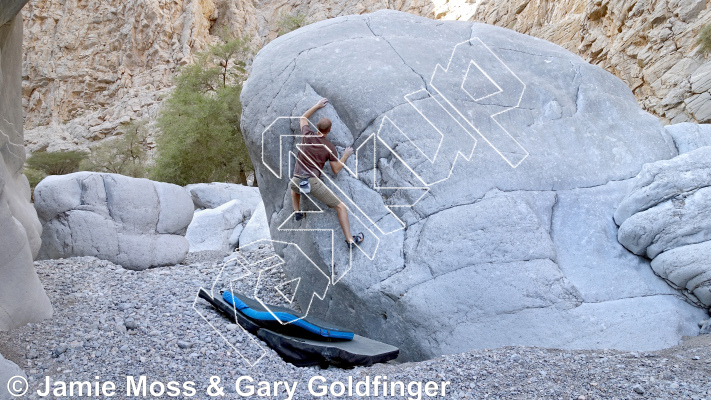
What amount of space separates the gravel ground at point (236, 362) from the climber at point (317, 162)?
158 centimetres

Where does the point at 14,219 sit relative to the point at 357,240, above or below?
above

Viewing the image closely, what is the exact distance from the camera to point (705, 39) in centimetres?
1535

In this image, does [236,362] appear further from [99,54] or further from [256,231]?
[99,54]

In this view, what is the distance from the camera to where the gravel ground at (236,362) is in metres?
3.17

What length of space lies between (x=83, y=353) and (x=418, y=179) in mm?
3331

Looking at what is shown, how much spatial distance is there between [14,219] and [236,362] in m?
2.30

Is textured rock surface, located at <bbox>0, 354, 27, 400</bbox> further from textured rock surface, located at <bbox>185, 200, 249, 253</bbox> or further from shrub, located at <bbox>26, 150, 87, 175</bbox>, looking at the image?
shrub, located at <bbox>26, 150, 87, 175</bbox>

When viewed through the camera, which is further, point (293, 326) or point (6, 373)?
point (293, 326)

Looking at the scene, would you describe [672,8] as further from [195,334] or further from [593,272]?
[195,334]

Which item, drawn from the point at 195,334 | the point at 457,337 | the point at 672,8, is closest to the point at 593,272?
the point at 457,337

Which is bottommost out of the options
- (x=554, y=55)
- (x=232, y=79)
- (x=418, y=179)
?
(x=232, y=79)

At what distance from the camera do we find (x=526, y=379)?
10.8 feet

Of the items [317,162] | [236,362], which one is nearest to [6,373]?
[236,362]

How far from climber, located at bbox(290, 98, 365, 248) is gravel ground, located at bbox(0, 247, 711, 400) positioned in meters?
1.58
